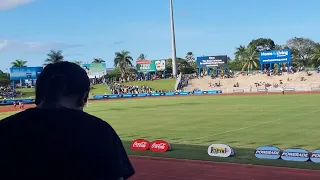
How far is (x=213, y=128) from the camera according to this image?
79.6ft

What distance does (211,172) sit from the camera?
502 inches

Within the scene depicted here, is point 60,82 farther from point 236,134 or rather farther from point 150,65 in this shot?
point 150,65

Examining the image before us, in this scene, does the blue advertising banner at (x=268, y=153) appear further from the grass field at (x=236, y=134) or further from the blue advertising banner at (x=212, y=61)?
the blue advertising banner at (x=212, y=61)

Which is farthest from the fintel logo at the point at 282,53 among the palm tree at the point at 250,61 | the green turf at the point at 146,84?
the palm tree at the point at 250,61

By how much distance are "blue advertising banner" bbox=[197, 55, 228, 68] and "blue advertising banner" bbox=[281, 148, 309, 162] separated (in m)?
86.6

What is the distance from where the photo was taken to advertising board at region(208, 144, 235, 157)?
14.9 meters

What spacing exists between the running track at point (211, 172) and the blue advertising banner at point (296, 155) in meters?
0.94

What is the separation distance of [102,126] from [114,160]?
20 centimetres

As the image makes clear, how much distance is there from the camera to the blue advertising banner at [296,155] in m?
13.4

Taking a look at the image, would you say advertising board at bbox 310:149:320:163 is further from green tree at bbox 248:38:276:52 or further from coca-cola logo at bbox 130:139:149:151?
green tree at bbox 248:38:276:52

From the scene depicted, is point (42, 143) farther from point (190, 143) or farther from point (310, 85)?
point (310, 85)

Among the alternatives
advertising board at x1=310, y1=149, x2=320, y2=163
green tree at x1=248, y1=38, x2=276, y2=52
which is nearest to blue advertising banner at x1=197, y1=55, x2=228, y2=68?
green tree at x1=248, y1=38, x2=276, y2=52

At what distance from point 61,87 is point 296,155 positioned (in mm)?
12130

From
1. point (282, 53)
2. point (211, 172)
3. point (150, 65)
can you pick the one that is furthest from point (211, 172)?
point (150, 65)
